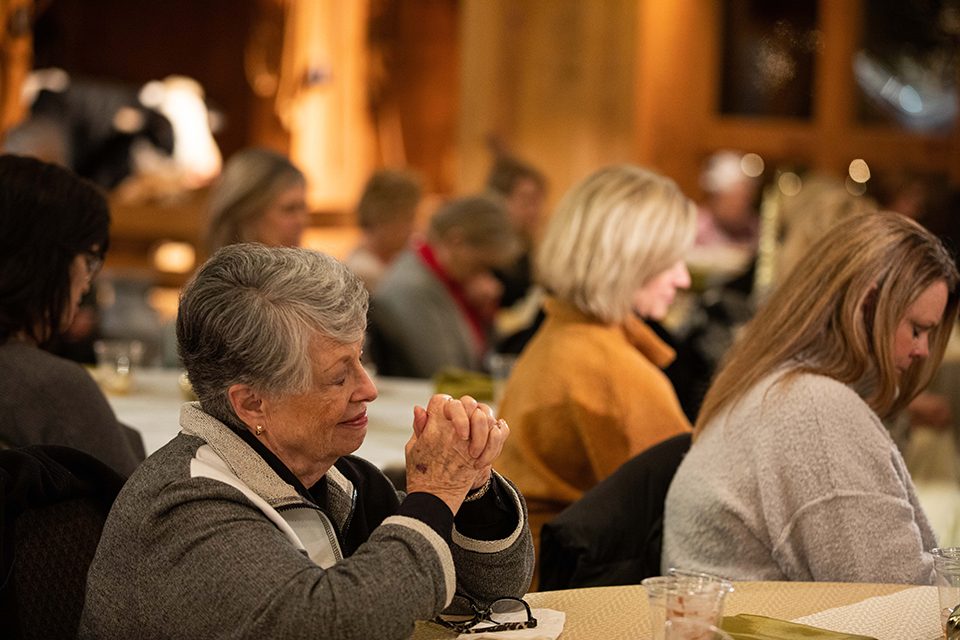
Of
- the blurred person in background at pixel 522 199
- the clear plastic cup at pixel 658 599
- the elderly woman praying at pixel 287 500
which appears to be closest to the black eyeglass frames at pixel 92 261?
the elderly woman praying at pixel 287 500

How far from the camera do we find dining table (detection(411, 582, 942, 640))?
6.00 feet

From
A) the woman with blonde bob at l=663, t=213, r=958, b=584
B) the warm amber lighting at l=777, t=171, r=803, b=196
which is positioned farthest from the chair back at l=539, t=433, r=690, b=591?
the warm amber lighting at l=777, t=171, r=803, b=196

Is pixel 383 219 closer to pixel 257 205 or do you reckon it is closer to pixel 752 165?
pixel 257 205

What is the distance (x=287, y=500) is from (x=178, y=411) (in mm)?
2097

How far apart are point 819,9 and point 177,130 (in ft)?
14.8

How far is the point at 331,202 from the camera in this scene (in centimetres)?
931

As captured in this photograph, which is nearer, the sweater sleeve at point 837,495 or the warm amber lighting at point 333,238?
the sweater sleeve at point 837,495

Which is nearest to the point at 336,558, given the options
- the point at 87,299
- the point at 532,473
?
the point at 532,473

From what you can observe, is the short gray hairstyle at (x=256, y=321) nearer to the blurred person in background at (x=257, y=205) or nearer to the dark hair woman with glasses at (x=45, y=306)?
the dark hair woman with glasses at (x=45, y=306)

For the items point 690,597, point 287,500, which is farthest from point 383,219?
point 690,597

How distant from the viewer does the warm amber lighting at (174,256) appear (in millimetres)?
8828

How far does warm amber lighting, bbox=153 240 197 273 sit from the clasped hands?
7.10m

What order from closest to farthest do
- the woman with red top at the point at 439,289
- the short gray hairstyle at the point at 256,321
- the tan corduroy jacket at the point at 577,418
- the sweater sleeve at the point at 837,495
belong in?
1. the short gray hairstyle at the point at 256,321
2. the sweater sleeve at the point at 837,495
3. the tan corduroy jacket at the point at 577,418
4. the woman with red top at the point at 439,289

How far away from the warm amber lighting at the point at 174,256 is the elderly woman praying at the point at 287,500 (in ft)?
23.1
